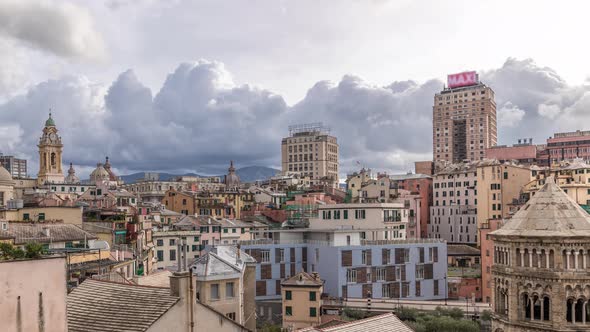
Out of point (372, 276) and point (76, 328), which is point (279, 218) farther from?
point (76, 328)

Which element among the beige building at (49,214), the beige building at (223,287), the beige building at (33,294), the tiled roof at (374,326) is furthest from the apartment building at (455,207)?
the beige building at (33,294)

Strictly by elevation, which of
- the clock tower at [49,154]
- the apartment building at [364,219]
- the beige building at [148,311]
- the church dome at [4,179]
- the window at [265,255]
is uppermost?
the clock tower at [49,154]

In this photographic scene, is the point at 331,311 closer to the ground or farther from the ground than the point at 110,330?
closer to the ground

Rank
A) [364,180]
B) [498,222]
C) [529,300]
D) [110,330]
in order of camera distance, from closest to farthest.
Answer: [110,330]
[529,300]
[498,222]
[364,180]

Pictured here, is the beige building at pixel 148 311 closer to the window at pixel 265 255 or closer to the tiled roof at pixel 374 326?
the tiled roof at pixel 374 326

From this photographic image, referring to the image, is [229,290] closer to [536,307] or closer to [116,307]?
[536,307]

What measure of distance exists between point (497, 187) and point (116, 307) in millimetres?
105402

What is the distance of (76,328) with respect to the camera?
1922 cm

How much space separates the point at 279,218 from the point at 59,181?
193 feet

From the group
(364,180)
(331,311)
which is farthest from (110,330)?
(364,180)

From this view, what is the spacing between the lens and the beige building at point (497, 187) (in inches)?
4518

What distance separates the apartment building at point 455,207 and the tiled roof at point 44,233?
83.6 m

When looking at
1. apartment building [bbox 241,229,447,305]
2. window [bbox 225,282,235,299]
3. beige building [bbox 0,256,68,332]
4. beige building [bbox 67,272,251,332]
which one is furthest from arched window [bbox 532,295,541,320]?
apartment building [bbox 241,229,447,305]

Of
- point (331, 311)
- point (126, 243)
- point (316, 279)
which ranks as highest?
point (126, 243)
